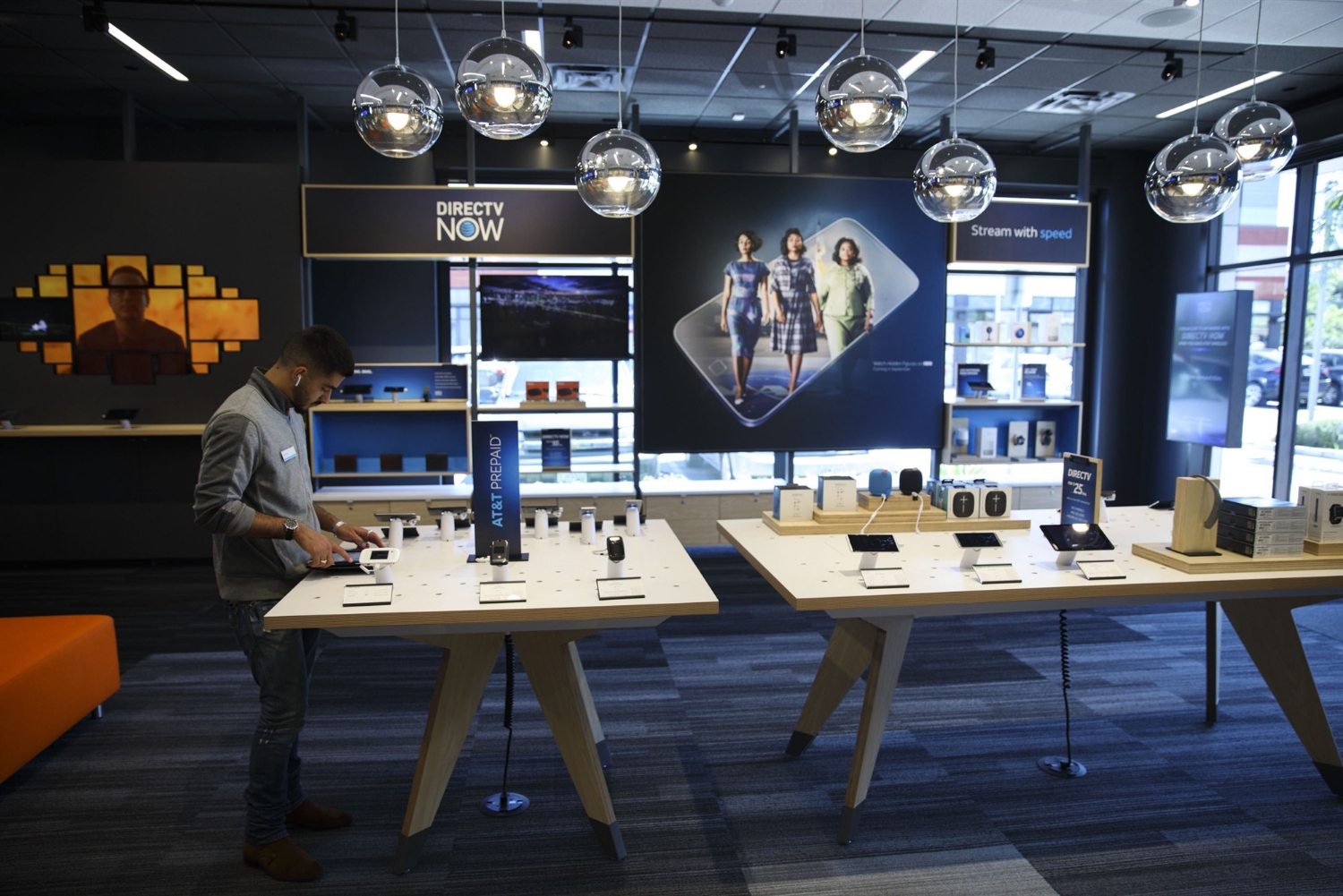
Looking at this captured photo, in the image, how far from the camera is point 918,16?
4895 mm

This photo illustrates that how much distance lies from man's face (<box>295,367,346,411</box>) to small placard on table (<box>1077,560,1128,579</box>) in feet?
8.26

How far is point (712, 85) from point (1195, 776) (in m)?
5.09

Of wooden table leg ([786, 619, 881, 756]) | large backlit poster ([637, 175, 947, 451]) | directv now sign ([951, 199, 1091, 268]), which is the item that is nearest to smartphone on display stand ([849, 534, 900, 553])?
wooden table leg ([786, 619, 881, 756])

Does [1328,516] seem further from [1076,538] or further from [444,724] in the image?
[444,724]

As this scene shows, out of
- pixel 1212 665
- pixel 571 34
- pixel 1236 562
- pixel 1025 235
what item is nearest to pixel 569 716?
pixel 1236 562

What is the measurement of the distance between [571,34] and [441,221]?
1701 millimetres

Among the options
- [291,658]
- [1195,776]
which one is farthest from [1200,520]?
[291,658]

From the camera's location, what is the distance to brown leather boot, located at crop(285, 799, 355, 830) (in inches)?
111

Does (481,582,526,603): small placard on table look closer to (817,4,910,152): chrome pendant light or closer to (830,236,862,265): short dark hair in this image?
(817,4,910,152): chrome pendant light

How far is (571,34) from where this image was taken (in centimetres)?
482

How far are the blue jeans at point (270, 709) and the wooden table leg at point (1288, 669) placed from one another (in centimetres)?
334

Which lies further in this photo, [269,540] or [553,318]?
[553,318]

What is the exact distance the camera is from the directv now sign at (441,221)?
233 inches

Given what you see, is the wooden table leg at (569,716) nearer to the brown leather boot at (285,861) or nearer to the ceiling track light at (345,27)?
the brown leather boot at (285,861)
